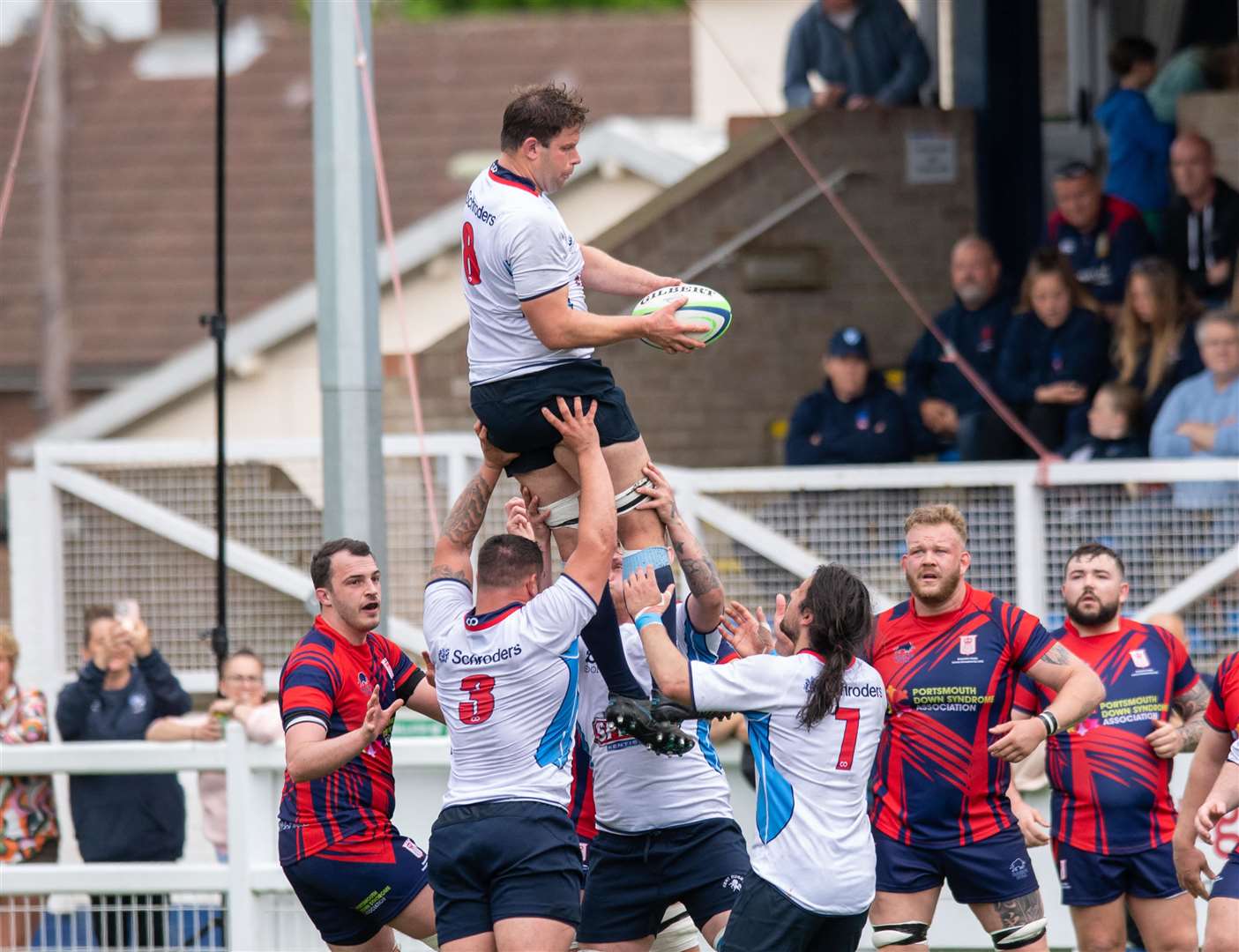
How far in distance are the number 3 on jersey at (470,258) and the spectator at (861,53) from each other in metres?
8.48

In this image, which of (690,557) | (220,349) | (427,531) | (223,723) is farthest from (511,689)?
(427,531)

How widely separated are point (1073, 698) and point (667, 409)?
7107mm

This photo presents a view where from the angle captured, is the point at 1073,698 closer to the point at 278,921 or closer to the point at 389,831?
the point at 389,831

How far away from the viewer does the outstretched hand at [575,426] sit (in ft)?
22.0

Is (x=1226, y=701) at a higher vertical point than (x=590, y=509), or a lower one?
lower

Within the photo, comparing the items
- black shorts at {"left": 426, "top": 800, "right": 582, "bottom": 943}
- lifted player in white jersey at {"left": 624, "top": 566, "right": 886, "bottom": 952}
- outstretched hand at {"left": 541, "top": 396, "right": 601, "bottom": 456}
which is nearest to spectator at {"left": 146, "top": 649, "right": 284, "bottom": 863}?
black shorts at {"left": 426, "top": 800, "right": 582, "bottom": 943}

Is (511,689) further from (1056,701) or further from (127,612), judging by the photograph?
(127,612)

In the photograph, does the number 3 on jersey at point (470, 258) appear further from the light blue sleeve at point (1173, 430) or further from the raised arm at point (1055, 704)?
the light blue sleeve at point (1173, 430)

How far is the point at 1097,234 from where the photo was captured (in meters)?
13.4

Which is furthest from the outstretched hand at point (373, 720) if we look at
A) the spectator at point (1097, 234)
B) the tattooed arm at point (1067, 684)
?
the spectator at point (1097, 234)

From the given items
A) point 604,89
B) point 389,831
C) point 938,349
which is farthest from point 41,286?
point 389,831

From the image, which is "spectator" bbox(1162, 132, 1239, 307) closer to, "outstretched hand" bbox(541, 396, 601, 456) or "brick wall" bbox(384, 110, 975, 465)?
"brick wall" bbox(384, 110, 975, 465)

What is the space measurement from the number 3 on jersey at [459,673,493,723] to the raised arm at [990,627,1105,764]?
1824 millimetres

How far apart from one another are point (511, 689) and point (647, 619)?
53 centimetres
